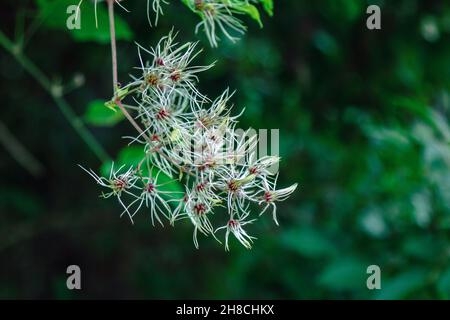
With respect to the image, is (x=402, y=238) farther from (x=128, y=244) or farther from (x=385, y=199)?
(x=128, y=244)

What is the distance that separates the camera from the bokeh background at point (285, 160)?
1294 mm

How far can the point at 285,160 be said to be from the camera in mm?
1594

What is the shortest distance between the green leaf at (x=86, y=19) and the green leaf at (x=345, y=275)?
617mm

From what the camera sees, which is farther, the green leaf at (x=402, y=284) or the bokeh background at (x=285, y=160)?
the bokeh background at (x=285, y=160)

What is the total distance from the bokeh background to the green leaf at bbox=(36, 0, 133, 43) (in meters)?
0.18

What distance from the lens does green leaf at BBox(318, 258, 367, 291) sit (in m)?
1.20

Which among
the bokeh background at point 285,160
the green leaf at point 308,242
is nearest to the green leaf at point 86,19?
the bokeh background at point 285,160

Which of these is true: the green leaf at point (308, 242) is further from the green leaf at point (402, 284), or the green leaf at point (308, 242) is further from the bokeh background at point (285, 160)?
the green leaf at point (402, 284)

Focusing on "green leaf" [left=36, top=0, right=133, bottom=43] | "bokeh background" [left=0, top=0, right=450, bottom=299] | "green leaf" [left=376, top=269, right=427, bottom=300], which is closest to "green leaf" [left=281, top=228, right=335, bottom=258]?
"bokeh background" [left=0, top=0, right=450, bottom=299]

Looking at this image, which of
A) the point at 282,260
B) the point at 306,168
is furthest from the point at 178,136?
the point at 306,168

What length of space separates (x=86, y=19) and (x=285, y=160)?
786 millimetres

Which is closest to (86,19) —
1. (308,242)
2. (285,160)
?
(308,242)

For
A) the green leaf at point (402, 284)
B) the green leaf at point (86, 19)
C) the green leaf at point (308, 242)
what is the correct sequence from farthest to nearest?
the green leaf at point (308, 242) → the green leaf at point (402, 284) → the green leaf at point (86, 19)

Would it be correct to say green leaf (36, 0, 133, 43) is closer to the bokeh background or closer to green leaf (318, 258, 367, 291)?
the bokeh background
